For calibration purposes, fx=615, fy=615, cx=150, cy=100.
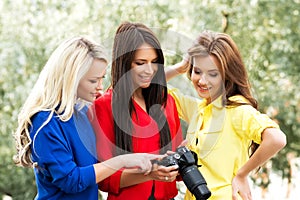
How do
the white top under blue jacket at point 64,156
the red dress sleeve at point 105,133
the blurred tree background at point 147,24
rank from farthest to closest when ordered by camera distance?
the blurred tree background at point 147,24, the red dress sleeve at point 105,133, the white top under blue jacket at point 64,156

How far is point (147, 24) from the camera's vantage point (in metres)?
3.49

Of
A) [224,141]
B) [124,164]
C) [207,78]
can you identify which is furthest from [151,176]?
[207,78]

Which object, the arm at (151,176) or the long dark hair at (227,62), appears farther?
the long dark hair at (227,62)

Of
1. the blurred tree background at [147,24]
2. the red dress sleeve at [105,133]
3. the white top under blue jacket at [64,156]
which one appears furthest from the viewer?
the blurred tree background at [147,24]

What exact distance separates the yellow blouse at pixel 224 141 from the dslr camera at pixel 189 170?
73 millimetres

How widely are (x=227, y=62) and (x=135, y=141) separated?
0.39 metres

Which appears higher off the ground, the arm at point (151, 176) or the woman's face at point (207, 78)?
the woman's face at point (207, 78)

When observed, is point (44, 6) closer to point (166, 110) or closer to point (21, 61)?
point (21, 61)

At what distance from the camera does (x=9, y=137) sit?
3.61m

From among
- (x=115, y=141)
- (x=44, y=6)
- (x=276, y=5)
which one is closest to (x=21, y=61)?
(x=44, y=6)

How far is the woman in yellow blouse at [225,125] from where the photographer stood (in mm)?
1895

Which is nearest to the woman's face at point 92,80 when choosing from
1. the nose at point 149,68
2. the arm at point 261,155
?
→ the nose at point 149,68

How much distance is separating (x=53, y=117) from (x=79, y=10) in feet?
6.17

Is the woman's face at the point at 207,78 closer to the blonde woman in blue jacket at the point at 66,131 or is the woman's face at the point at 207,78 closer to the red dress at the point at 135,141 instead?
the red dress at the point at 135,141
